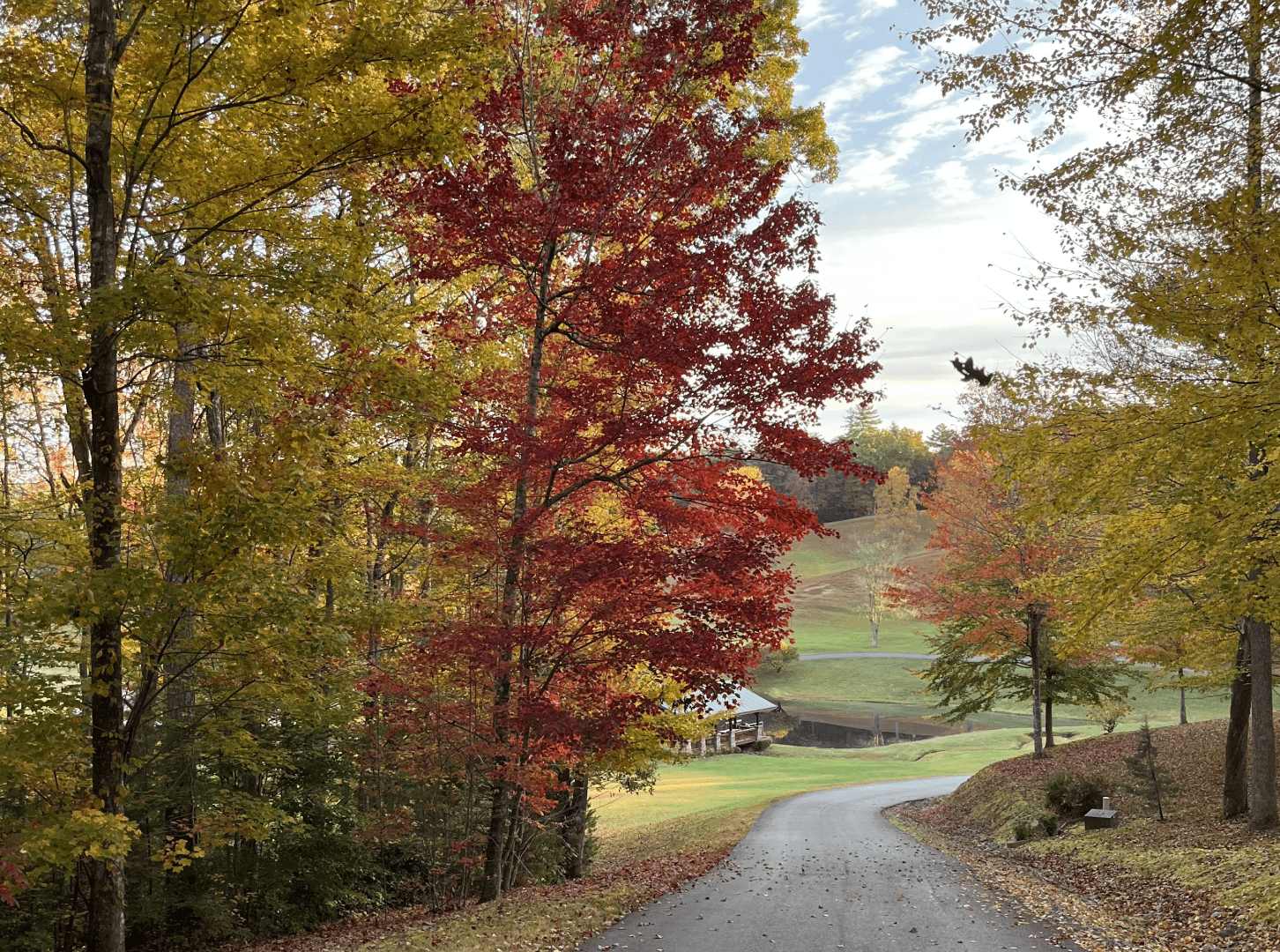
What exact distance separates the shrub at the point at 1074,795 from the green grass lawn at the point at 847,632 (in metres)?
43.0

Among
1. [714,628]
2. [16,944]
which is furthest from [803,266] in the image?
[16,944]

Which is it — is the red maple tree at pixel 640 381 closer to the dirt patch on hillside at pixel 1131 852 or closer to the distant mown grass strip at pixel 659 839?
the distant mown grass strip at pixel 659 839

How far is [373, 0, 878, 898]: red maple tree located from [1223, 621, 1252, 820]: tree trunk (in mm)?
11184

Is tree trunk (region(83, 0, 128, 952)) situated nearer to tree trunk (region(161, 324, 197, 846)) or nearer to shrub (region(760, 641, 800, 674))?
tree trunk (region(161, 324, 197, 846))

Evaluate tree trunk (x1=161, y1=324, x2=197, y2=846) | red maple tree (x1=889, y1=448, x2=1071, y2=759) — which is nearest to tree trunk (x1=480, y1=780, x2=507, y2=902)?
tree trunk (x1=161, y1=324, x2=197, y2=846)

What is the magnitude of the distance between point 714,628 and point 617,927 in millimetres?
3481

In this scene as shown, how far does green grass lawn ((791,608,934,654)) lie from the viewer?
65875mm

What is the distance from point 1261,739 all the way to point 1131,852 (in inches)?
104

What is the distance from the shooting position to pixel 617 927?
9.37 m

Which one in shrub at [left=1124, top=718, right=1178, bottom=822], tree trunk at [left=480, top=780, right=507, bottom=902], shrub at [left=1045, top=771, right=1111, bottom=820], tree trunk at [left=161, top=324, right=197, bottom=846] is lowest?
shrub at [left=1045, top=771, right=1111, bottom=820]

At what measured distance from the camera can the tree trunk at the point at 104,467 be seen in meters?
6.60

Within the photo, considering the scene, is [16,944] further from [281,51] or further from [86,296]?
[281,51]

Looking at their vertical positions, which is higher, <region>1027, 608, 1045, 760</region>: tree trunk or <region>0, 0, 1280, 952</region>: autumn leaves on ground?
<region>0, 0, 1280, 952</region>: autumn leaves on ground

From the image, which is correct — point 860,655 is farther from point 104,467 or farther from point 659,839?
point 104,467
